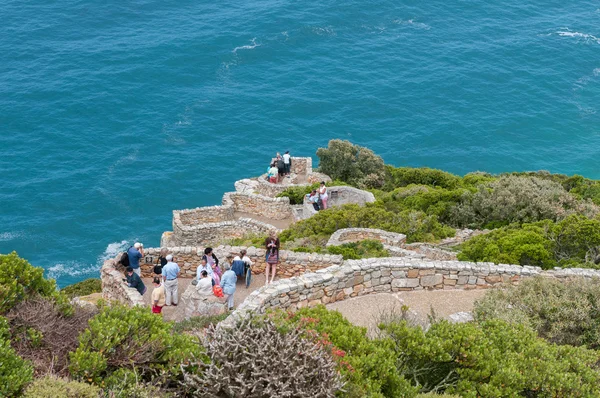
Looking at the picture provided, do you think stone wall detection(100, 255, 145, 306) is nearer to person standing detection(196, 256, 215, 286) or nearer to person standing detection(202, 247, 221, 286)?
person standing detection(196, 256, 215, 286)

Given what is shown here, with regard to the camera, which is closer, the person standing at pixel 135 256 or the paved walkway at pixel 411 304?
the paved walkway at pixel 411 304

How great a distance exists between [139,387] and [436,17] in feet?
292

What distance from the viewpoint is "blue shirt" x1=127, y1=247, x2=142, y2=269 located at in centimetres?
2394

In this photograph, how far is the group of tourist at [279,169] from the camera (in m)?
46.9

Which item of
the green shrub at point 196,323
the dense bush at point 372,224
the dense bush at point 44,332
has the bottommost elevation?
the dense bush at point 372,224

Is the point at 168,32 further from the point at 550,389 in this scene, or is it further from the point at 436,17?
the point at 550,389

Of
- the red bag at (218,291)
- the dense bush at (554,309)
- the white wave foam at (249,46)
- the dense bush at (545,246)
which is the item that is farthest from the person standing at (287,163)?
the white wave foam at (249,46)

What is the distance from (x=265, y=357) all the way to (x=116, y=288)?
500 inches

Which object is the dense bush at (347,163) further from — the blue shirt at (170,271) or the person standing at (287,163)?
the blue shirt at (170,271)

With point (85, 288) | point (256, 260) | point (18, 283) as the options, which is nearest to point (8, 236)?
point (85, 288)

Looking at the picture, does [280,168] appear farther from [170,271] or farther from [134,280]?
[170,271]

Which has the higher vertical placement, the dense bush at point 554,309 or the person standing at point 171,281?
A: the dense bush at point 554,309

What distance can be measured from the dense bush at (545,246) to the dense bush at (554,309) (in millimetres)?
5558

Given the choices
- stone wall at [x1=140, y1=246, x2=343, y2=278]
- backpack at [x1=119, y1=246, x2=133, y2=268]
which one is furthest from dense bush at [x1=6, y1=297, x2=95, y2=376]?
backpack at [x1=119, y1=246, x2=133, y2=268]
